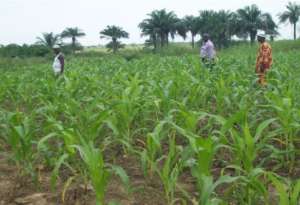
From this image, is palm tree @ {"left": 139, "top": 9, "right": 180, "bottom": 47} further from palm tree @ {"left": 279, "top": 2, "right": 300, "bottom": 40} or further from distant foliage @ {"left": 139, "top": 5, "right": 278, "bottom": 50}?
palm tree @ {"left": 279, "top": 2, "right": 300, "bottom": 40}

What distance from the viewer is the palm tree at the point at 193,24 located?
5450 centimetres

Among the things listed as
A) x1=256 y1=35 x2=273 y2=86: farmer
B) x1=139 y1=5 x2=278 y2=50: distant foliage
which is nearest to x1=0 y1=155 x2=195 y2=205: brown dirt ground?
x1=256 y1=35 x2=273 y2=86: farmer

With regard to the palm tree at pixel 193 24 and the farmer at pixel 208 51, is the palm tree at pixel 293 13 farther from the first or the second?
the farmer at pixel 208 51

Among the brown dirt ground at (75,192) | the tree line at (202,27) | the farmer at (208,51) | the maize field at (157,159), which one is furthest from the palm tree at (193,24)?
the brown dirt ground at (75,192)

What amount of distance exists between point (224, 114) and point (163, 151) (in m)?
1.30

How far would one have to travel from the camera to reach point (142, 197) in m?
2.84

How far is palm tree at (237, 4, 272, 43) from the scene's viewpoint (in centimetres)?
5053

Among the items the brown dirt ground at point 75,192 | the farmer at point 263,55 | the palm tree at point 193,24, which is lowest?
the brown dirt ground at point 75,192

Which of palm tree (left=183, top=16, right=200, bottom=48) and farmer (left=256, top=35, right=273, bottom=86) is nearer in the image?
farmer (left=256, top=35, right=273, bottom=86)

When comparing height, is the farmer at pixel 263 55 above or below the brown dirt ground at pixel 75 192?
above

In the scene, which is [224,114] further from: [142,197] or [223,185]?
[142,197]

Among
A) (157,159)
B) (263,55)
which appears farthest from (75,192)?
(263,55)

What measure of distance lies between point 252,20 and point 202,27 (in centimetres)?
609

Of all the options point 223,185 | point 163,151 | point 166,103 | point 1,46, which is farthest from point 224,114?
point 1,46
